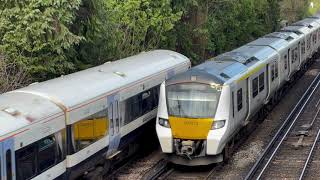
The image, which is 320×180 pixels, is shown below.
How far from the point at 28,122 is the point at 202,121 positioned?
5.05 m

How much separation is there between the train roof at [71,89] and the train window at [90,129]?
0.44 m

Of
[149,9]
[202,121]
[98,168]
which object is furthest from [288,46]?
[98,168]

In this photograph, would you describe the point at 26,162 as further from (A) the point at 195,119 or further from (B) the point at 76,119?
(A) the point at 195,119

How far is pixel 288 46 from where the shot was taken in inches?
938

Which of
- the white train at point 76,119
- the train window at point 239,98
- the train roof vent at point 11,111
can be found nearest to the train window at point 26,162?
the white train at point 76,119

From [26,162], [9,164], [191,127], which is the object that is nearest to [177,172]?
[191,127]

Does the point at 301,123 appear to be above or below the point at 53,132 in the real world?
below

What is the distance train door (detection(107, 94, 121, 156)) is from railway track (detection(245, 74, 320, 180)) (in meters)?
3.32

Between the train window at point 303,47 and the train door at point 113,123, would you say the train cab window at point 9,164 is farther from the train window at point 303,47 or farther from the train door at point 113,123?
the train window at point 303,47

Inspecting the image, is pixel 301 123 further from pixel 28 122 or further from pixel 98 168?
pixel 28 122

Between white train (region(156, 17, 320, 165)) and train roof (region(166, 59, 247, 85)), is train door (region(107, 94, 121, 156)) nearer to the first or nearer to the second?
white train (region(156, 17, 320, 165))

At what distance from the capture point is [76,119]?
11.2 metres

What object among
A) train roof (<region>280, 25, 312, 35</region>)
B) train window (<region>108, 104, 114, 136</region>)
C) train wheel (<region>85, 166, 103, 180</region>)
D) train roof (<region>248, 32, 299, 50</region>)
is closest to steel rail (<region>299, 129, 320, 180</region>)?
train window (<region>108, 104, 114, 136</region>)

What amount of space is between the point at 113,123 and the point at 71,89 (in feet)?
5.64
